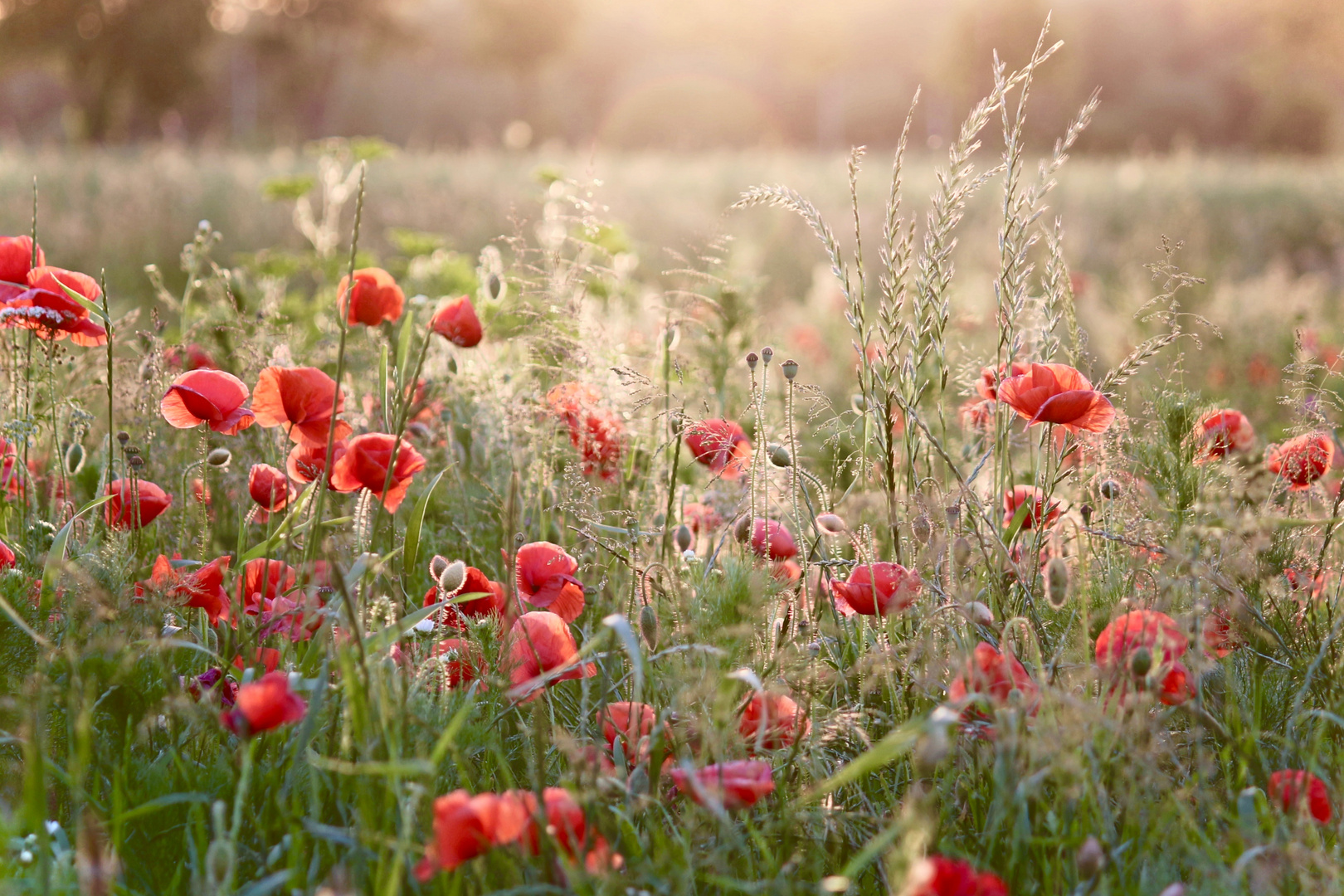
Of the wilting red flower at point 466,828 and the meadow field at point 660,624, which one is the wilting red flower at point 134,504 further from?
the wilting red flower at point 466,828

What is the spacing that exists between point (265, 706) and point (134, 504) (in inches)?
27.8

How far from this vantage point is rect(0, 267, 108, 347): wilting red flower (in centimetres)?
132

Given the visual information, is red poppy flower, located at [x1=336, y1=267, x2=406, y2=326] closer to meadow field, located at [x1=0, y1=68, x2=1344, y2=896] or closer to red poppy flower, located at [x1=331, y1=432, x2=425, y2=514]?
meadow field, located at [x1=0, y1=68, x2=1344, y2=896]

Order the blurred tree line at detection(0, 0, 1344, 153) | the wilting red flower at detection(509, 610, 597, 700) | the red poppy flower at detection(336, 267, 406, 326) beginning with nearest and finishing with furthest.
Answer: the wilting red flower at detection(509, 610, 597, 700)
the red poppy flower at detection(336, 267, 406, 326)
the blurred tree line at detection(0, 0, 1344, 153)

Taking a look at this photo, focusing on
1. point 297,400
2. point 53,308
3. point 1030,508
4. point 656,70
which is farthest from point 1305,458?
point 656,70

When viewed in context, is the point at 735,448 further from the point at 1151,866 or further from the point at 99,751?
the point at 99,751

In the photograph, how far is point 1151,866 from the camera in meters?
0.93

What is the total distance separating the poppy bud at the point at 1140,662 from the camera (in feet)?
3.07

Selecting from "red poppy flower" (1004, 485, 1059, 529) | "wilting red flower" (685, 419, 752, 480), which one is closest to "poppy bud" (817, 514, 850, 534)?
"wilting red flower" (685, 419, 752, 480)

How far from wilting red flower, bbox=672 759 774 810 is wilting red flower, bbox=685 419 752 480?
455 mm

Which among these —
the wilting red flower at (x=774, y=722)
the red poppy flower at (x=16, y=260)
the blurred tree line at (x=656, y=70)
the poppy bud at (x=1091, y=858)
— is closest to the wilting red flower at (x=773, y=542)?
the wilting red flower at (x=774, y=722)

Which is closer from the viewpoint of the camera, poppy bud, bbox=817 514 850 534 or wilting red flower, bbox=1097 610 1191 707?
wilting red flower, bbox=1097 610 1191 707

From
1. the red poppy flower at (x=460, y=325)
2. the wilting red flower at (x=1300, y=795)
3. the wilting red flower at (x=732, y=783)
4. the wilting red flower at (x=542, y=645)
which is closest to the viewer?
the wilting red flower at (x=732, y=783)

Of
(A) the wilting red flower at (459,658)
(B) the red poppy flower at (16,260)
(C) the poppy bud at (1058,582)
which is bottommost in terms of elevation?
(A) the wilting red flower at (459,658)
